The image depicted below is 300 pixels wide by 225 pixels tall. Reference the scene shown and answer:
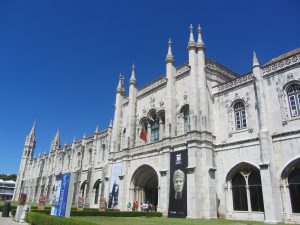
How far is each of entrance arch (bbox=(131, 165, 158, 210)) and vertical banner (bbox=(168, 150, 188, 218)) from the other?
5333mm

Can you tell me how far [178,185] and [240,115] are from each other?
26.5ft

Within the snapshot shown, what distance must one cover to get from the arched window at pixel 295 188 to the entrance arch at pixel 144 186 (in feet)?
46.3

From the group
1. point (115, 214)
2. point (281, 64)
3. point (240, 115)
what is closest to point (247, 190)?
point (240, 115)

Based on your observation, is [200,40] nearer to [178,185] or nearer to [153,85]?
[153,85]

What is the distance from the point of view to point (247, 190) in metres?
21.3

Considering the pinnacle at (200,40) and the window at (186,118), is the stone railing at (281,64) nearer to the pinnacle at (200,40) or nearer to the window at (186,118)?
the pinnacle at (200,40)

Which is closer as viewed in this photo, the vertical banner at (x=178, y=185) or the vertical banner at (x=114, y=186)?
the vertical banner at (x=178, y=185)

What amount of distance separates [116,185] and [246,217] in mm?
15394

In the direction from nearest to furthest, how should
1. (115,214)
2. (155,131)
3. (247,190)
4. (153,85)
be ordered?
(247,190), (115,214), (155,131), (153,85)

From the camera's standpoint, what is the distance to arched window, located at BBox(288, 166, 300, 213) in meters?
18.4

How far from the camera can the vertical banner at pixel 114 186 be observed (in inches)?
1207

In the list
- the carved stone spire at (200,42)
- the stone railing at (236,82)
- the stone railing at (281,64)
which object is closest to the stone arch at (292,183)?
the stone railing at (281,64)

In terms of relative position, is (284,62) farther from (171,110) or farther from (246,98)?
(171,110)

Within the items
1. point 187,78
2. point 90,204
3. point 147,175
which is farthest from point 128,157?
point 90,204
